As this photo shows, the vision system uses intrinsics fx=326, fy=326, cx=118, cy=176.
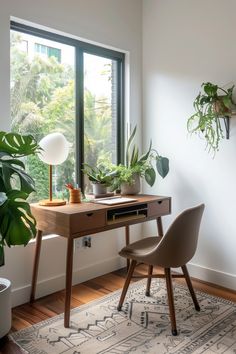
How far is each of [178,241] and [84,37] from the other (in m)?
1.83

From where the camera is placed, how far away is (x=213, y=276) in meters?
2.77

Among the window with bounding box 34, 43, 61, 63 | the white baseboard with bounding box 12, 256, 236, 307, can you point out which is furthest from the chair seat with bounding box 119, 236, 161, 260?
the window with bounding box 34, 43, 61, 63

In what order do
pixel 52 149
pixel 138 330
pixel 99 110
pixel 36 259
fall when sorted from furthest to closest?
pixel 99 110
pixel 36 259
pixel 52 149
pixel 138 330

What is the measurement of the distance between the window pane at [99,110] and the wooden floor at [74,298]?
32.9 inches

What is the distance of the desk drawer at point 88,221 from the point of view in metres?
2.03

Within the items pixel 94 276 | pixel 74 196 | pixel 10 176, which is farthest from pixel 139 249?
pixel 10 176

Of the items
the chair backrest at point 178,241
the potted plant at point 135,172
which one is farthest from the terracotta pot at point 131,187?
the chair backrest at point 178,241

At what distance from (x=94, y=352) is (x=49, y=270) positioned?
2.96 feet

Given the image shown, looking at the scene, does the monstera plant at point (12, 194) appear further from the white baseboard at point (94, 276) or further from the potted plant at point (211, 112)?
the potted plant at point (211, 112)

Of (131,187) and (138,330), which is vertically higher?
(131,187)

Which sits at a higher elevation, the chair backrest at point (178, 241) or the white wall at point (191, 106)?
the white wall at point (191, 106)

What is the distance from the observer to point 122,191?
2.84m

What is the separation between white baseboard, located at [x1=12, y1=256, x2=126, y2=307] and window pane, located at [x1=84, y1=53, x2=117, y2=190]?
28.2 inches

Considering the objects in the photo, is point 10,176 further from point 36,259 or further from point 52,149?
point 36,259
